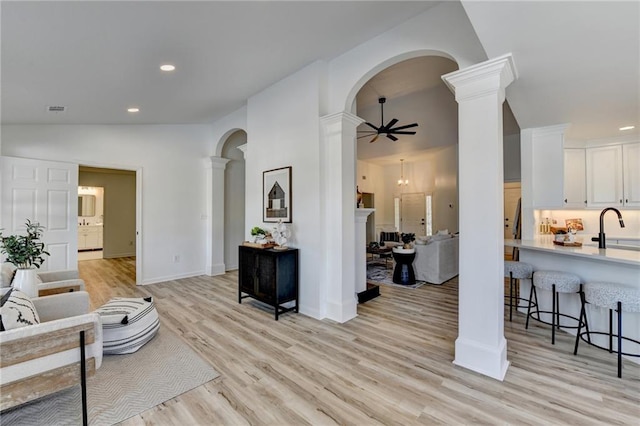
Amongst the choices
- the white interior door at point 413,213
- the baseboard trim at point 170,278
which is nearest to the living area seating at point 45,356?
the baseboard trim at point 170,278

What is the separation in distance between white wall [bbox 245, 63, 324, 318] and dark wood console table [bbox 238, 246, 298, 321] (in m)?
0.13

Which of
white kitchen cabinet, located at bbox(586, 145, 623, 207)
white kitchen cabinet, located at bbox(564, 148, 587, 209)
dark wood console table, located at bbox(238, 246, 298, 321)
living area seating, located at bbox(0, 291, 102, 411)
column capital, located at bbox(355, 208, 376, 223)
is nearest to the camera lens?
living area seating, located at bbox(0, 291, 102, 411)

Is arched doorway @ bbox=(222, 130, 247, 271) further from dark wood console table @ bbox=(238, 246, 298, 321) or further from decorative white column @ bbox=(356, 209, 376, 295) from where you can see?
decorative white column @ bbox=(356, 209, 376, 295)

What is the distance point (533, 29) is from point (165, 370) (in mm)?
3723

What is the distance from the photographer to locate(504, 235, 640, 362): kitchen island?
2.51m

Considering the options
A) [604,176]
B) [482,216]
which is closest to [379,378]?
[482,216]

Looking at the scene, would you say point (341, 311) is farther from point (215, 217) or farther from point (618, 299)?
point (215, 217)

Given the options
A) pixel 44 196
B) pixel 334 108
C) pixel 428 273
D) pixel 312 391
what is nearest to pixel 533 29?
pixel 334 108

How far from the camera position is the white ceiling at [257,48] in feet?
6.23

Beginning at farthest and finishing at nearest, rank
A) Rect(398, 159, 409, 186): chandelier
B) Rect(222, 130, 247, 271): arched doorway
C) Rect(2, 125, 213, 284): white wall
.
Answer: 1. Rect(398, 159, 409, 186): chandelier
2. Rect(222, 130, 247, 271): arched doorway
3. Rect(2, 125, 213, 284): white wall

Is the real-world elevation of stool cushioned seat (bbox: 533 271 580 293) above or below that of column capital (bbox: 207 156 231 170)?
below

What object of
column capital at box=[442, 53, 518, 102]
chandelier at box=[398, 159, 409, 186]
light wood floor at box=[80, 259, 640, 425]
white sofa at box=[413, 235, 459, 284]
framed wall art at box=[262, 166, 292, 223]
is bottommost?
light wood floor at box=[80, 259, 640, 425]

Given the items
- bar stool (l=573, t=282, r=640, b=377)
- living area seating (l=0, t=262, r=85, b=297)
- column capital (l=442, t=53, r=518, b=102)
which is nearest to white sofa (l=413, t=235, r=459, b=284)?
bar stool (l=573, t=282, r=640, b=377)

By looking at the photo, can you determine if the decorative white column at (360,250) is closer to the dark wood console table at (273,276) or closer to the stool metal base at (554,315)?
the dark wood console table at (273,276)
